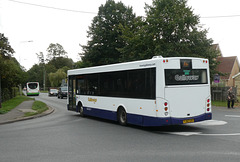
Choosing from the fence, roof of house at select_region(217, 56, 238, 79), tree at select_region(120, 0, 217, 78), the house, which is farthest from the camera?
roof of house at select_region(217, 56, 238, 79)

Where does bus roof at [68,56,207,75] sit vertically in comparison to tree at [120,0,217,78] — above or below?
below

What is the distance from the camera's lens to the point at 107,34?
39.9m

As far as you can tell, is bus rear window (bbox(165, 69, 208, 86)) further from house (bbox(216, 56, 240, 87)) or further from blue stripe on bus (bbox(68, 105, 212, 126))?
house (bbox(216, 56, 240, 87))

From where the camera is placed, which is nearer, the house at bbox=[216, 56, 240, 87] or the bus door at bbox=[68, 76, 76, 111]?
the bus door at bbox=[68, 76, 76, 111]

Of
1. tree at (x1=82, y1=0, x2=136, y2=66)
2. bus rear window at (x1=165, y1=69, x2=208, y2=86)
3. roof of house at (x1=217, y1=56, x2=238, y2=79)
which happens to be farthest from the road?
roof of house at (x1=217, y1=56, x2=238, y2=79)

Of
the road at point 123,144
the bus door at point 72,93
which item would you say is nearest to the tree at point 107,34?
the bus door at point 72,93

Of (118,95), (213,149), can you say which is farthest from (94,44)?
(213,149)

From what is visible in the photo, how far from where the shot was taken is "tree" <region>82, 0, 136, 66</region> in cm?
3950

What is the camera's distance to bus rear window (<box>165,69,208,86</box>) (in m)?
9.39

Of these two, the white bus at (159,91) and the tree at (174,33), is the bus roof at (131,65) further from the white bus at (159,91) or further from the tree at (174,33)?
the tree at (174,33)

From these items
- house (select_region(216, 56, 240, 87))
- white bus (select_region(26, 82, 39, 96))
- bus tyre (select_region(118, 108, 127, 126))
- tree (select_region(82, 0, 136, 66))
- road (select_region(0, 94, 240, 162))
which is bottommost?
road (select_region(0, 94, 240, 162))

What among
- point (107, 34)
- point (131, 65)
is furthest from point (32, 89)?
point (131, 65)

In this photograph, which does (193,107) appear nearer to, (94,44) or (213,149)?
(213,149)

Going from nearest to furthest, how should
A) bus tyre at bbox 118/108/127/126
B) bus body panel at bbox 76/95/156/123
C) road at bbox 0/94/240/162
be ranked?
1. road at bbox 0/94/240/162
2. bus body panel at bbox 76/95/156/123
3. bus tyre at bbox 118/108/127/126
